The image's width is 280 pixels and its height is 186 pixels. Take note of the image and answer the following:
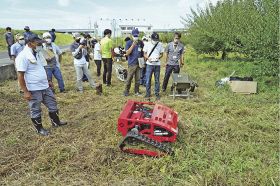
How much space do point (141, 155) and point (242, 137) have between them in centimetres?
183

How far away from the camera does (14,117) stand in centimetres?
579

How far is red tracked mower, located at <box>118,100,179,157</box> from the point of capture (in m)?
3.94

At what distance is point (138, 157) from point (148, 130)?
0.43m

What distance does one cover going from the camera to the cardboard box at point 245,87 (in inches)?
305

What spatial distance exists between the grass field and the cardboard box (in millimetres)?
1060

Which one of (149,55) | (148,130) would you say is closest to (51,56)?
(149,55)

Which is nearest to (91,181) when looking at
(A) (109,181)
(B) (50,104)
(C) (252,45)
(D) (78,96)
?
(A) (109,181)

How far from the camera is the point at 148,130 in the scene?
4160mm

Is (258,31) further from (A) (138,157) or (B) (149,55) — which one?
(A) (138,157)

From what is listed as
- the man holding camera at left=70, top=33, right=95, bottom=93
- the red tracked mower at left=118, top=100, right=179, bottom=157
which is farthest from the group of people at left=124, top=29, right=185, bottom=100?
the red tracked mower at left=118, top=100, right=179, bottom=157

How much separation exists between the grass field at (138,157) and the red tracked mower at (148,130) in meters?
0.13

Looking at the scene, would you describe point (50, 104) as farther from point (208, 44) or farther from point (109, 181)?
point (208, 44)

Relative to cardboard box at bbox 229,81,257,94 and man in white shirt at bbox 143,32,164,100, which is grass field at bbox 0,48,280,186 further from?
man in white shirt at bbox 143,32,164,100

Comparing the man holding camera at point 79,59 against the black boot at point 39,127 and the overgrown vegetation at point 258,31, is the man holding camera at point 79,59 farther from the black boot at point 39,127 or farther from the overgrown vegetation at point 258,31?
the overgrown vegetation at point 258,31
